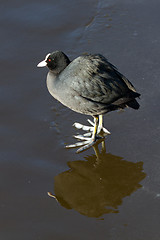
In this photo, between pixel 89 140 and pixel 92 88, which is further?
pixel 89 140

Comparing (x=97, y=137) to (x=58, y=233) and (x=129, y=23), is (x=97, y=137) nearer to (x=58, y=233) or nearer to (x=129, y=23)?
(x=58, y=233)

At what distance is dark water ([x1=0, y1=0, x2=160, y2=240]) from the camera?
159 inches

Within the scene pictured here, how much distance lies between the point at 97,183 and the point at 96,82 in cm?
120

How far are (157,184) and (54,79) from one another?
186cm

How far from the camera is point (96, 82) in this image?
4914mm

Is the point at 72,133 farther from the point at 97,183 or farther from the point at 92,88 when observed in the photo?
the point at 97,183

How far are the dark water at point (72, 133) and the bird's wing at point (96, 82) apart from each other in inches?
20.3

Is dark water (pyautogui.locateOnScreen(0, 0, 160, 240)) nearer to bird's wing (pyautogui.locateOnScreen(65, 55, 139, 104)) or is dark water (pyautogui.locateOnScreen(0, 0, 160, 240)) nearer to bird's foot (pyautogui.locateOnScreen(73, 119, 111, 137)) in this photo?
bird's foot (pyautogui.locateOnScreen(73, 119, 111, 137))

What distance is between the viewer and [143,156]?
Result: 15.8 feet

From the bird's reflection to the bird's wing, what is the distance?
0.70 metres

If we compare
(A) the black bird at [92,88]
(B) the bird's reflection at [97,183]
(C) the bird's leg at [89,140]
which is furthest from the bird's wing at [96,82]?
(B) the bird's reflection at [97,183]

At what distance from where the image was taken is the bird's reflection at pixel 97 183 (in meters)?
4.23

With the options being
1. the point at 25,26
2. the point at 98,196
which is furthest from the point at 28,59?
the point at 98,196

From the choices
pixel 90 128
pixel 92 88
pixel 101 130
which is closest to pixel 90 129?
pixel 90 128
